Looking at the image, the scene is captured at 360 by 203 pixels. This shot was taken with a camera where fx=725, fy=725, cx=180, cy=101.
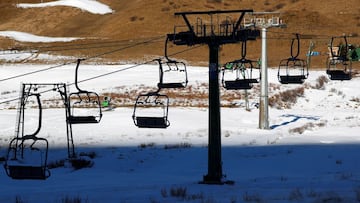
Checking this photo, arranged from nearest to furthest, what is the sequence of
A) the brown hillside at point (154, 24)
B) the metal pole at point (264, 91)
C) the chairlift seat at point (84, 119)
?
the chairlift seat at point (84, 119)
the metal pole at point (264, 91)
the brown hillside at point (154, 24)

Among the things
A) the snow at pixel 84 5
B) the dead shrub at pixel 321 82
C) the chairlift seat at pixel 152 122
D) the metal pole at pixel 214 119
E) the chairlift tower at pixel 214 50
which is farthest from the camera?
the snow at pixel 84 5

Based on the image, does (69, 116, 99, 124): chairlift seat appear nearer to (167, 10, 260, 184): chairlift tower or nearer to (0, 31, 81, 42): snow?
(167, 10, 260, 184): chairlift tower

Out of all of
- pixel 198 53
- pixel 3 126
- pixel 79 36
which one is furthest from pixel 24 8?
pixel 3 126

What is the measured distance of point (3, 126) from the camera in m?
40.5

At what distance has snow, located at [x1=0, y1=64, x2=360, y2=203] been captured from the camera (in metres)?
17.7

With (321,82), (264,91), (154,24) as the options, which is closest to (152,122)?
(264,91)

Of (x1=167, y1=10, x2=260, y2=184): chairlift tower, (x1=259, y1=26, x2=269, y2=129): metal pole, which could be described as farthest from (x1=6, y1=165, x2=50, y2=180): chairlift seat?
(x1=259, y1=26, x2=269, y2=129): metal pole

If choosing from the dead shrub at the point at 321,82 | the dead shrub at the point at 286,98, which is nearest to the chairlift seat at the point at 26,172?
the dead shrub at the point at 286,98

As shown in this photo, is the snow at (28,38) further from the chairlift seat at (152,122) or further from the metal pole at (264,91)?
the chairlift seat at (152,122)

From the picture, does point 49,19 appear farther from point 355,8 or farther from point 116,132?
point 116,132

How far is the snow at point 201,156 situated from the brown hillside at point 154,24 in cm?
2935

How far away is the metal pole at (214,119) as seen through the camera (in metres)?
22.0

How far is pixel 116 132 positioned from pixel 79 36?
63016 millimetres

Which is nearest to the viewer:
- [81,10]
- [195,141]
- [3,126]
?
[195,141]
